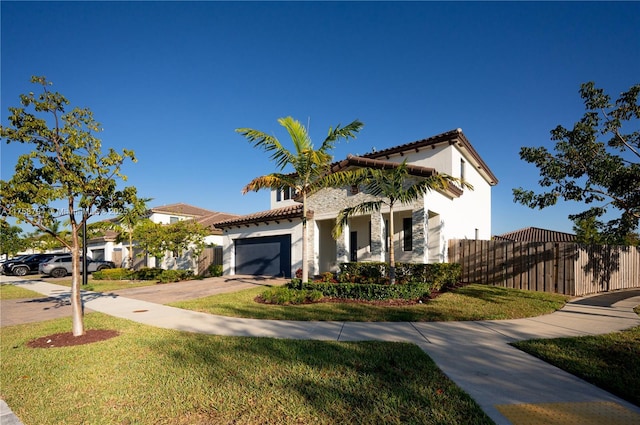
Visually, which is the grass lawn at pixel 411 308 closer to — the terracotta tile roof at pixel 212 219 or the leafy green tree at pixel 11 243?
the terracotta tile roof at pixel 212 219

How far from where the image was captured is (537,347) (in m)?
5.58

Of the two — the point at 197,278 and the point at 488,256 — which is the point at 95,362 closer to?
the point at 488,256

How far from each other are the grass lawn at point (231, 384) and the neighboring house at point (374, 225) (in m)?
8.55

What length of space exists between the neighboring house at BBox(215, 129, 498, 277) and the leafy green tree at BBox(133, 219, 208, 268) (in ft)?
5.33

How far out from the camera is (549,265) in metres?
12.9

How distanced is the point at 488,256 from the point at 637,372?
1074cm

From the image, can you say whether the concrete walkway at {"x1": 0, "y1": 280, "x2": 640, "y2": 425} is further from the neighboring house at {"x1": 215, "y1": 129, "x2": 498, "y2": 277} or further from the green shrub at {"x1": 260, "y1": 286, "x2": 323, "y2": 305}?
the neighboring house at {"x1": 215, "y1": 129, "x2": 498, "y2": 277}

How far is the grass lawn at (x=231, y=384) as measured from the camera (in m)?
3.47


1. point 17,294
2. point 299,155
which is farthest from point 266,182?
point 17,294

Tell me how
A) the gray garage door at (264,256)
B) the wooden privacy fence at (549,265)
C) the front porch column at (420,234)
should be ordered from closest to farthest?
the wooden privacy fence at (549,265), the front porch column at (420,234), the gray garage door at (264,256)

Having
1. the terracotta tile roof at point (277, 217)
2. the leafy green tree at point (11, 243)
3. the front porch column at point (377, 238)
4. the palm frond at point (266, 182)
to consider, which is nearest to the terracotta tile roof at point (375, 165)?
the front porch column at point (377, 238)

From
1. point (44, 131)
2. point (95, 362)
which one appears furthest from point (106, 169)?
point (95, 362)

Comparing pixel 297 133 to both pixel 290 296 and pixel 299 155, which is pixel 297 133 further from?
pixel 290 296

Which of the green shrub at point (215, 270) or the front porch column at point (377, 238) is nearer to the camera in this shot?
the front porch column at point (377, 238)
